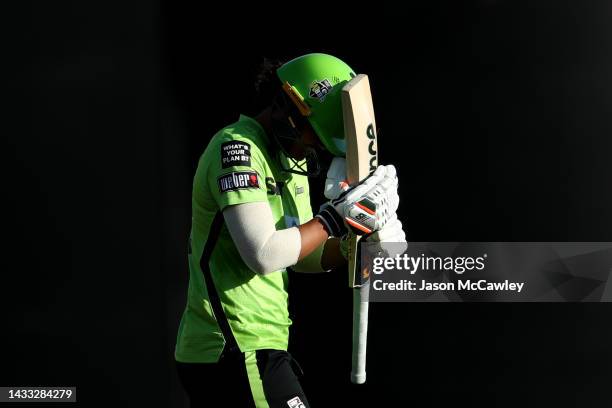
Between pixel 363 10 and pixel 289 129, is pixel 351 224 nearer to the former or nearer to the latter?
pixel 289 129

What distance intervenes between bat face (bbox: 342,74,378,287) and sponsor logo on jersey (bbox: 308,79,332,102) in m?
0.07

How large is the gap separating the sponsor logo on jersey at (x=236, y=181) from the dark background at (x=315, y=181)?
137cm

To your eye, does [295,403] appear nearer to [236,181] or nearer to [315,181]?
[236,181]

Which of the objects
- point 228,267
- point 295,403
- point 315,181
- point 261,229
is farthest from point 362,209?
point 315,181

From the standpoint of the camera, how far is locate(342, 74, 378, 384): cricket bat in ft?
7.64

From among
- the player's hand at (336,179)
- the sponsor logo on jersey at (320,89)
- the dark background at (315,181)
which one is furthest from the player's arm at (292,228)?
the dark background at (315,181)

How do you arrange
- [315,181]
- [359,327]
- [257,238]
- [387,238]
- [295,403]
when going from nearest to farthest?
[257,238] < [295,403] < [387,238] < [359,327] < [315,181]

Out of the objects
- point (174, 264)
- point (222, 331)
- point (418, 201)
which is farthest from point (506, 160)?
point (222, 331)

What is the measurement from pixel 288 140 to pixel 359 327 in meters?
0.58

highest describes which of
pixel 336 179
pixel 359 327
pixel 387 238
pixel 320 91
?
pixel 320 91

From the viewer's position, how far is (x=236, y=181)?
7.28 ft

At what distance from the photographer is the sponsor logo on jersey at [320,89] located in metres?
2.37

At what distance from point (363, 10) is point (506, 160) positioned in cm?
81

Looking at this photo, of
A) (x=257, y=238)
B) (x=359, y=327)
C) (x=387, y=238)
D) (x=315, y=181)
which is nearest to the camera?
(x=257, y=238)
